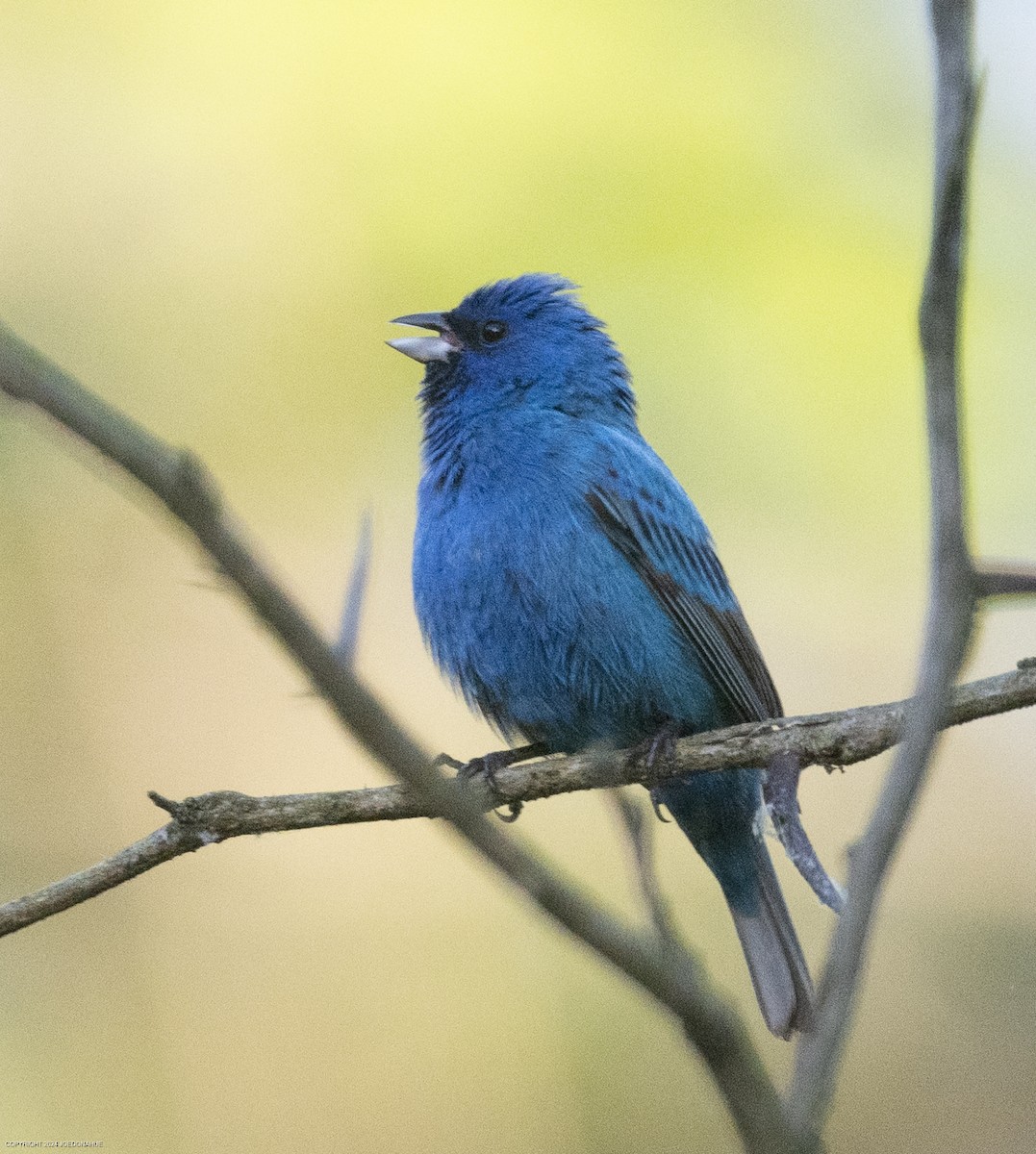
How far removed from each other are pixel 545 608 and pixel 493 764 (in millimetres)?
628

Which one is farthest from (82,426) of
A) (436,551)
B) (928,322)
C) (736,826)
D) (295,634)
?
(736,826)

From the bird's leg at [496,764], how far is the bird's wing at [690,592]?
2.55 ft

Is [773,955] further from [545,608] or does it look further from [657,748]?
[545,608]

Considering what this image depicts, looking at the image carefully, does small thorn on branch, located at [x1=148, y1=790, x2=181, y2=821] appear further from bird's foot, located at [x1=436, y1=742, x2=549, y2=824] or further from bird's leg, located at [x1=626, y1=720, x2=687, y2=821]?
bird's leg, located at [x1=626, y1=720, x2=687, y2=821]

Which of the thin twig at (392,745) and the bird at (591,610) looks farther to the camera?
the bird at (591,610)

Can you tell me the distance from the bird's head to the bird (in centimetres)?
2

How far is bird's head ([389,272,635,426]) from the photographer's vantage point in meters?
5.99

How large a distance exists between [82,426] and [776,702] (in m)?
4.67

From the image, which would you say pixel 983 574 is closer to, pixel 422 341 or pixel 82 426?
pixel 82 426

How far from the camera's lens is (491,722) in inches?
223

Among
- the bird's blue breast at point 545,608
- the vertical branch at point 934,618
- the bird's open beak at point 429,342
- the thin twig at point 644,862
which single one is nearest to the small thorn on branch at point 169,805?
the thin twig at point 644,862

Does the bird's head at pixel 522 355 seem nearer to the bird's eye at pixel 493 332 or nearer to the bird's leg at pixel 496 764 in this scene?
the bird's eye at pixel 493 332

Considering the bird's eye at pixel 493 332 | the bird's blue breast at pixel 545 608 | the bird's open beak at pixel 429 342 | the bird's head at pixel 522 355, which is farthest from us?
the bird's eye at pixel 493 332

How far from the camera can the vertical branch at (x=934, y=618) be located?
1.64m
